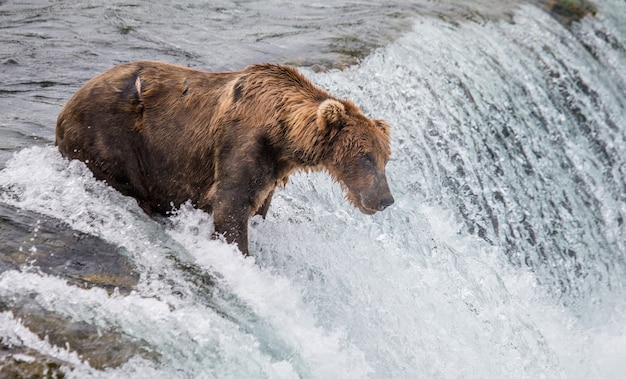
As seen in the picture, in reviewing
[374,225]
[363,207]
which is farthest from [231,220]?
[374,225]

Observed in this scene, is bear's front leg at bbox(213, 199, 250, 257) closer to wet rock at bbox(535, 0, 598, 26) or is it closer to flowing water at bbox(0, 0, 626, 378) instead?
flowing water at bbox(0, 0, 626, 378)

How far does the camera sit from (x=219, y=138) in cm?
473

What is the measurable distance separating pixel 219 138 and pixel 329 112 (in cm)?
67

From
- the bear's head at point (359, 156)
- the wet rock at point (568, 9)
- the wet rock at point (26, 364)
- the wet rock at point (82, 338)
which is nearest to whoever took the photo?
the wet rock at point (26, 364)

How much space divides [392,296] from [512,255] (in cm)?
247

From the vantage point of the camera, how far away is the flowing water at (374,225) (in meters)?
3.96

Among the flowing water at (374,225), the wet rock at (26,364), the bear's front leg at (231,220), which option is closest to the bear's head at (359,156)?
the bear's front leg at (231,220)

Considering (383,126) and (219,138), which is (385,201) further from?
(219,138)

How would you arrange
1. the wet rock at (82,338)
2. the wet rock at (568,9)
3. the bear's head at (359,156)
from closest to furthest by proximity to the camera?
the wet rock at (82,338)
the bear's head at (359,156)
the wet rock at (568,9)

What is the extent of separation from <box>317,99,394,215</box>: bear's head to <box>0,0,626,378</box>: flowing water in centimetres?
70

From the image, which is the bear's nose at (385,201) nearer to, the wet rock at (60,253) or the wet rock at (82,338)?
the wet rock at (60,253)

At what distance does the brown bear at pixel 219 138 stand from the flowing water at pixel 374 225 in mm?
168

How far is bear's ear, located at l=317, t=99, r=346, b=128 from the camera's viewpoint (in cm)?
455

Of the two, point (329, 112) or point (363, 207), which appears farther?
point (363, 207)
